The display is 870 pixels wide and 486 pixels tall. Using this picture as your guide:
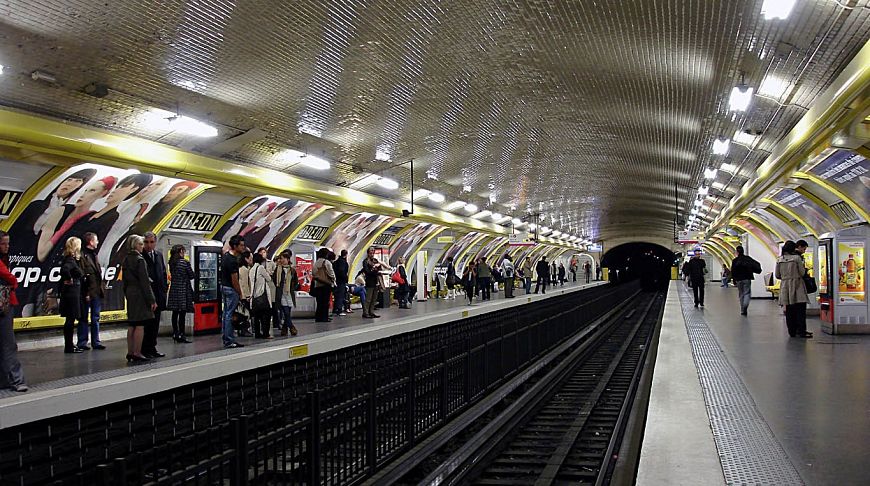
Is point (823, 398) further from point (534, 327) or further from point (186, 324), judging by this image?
point (186, 324)

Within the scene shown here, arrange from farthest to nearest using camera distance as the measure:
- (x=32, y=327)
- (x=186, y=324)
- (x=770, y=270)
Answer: (x=770, y=270), (x=186, y=324), (x=32, y=327)

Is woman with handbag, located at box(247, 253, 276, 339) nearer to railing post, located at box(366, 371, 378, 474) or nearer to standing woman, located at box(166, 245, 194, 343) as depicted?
standing woman, located at box(166, 245, 194, 343)

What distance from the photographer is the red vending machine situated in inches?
532

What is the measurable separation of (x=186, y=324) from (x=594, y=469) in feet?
29.1

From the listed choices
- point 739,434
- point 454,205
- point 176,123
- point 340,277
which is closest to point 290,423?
point 739,434

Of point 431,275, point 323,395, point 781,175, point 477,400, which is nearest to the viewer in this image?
point 323,395

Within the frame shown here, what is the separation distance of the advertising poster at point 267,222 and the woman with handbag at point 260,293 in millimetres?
4387

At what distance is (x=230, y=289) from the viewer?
11.3 metres

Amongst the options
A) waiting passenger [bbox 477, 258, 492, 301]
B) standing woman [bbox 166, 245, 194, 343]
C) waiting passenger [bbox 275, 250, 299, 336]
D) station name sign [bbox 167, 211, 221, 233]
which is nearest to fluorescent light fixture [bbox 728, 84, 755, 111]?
waiting passenger [bbox 275, 250, 299, 336]

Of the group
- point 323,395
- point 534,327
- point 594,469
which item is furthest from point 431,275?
point 323,395

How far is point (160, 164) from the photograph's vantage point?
1155 centimetres

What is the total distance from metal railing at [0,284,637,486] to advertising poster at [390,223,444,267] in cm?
1645

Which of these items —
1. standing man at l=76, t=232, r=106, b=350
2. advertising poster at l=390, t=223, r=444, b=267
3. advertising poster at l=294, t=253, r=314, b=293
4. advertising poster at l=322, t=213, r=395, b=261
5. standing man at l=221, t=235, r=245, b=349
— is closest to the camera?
standing man at l=76, t=232, r=106, b=350

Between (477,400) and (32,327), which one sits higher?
(32,327)
